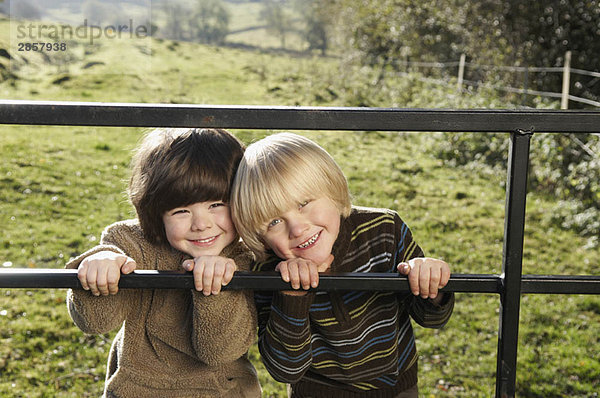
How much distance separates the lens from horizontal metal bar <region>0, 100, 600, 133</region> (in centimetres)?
129

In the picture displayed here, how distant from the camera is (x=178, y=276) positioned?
138 centimetres

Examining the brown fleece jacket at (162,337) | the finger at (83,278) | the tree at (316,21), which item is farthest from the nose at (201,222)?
the tree at (316,21)

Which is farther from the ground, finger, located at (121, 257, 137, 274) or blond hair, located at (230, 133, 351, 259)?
blond hair, located at (230, 133, 351, 259)

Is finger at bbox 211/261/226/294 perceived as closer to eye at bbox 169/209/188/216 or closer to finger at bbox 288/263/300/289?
finger at bbox 288/263/300/289

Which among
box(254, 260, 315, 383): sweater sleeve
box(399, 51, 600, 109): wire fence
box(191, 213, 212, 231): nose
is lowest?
box(254, 260, 315, 383): sweater sleeve

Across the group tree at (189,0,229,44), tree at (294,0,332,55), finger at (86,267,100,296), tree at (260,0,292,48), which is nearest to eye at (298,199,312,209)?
finger at (86,267,100,296)

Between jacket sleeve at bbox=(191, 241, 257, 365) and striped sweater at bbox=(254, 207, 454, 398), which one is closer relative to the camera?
jacket sleeve at bbox=(191, 241, 257, 365)

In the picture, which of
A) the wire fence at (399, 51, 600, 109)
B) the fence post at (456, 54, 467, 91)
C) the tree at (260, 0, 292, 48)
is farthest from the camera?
the tree at (260, 0, 292, 48)

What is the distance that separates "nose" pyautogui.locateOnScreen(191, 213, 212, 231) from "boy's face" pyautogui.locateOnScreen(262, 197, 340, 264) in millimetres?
146

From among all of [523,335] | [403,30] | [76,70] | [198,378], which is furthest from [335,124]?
[403,30]

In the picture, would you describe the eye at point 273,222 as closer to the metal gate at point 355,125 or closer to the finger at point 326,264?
the finger at point 326,264

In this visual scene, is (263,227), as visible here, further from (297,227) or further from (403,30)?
(403,30)

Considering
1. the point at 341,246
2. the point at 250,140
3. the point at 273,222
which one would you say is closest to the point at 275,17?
the point at 250,140

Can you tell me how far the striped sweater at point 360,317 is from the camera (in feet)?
5.90
